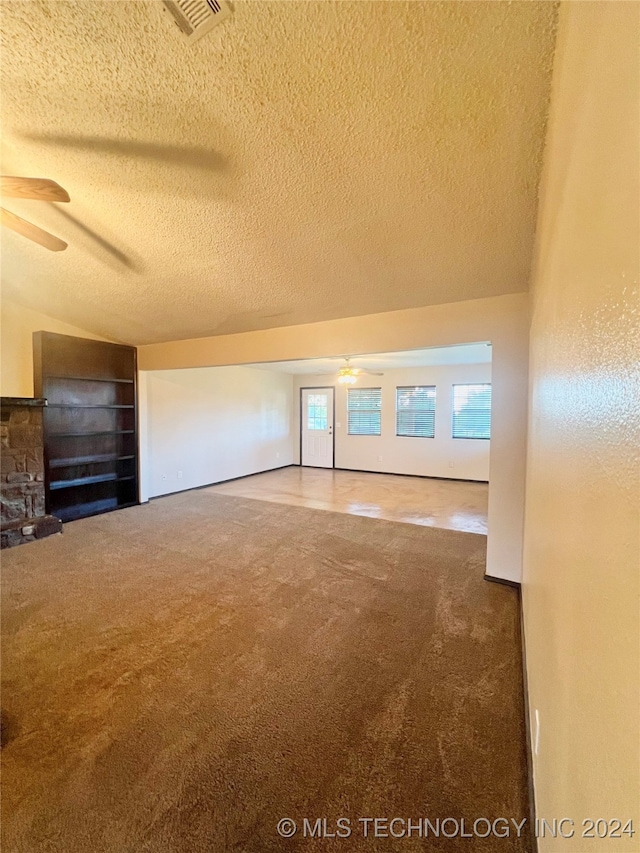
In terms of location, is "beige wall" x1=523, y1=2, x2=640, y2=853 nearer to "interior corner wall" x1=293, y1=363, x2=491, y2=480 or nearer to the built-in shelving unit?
the built-in shelving unit

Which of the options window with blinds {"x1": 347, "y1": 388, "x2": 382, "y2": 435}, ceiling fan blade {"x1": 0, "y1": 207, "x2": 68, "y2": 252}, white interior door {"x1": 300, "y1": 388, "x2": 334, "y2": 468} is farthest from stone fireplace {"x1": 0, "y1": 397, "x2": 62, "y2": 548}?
window with blinds {"x1": 347, "y1": 388, "x2": 382, "y2": 435}

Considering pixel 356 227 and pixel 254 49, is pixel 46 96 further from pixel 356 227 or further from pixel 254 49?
pixel 356 227

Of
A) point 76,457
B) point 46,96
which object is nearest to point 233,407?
point 76,457

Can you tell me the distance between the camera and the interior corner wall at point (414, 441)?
669 centimetres

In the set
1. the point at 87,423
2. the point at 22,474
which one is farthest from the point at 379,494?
the point at 22,474

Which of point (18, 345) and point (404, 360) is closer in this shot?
point (18, 345)

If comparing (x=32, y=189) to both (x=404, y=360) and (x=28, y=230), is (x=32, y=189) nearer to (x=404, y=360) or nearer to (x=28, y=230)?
(x=28, y=230)

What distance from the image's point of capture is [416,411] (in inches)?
285

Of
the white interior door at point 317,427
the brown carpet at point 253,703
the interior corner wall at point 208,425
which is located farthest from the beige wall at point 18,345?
the white interior door at point 317,427

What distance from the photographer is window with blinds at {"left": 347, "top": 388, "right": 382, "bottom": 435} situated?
7.66 meters

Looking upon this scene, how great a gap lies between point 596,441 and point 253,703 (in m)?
1.90

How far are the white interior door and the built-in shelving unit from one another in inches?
163

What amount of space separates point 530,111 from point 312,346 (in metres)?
2.62

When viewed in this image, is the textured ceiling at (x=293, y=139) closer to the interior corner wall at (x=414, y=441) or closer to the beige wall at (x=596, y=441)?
the beige wall at (x=596, y=441)
